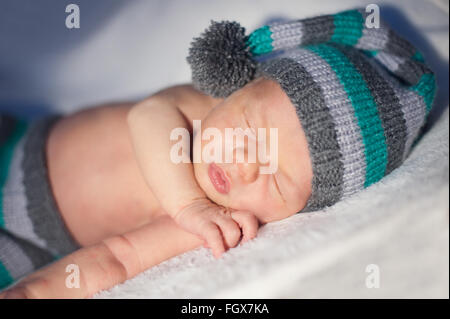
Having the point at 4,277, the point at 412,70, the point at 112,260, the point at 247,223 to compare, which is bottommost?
the point at 4,277

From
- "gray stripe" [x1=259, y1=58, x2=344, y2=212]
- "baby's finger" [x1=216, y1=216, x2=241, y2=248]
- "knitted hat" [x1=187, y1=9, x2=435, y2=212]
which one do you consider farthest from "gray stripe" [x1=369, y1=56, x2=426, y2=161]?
"baby's finger" [x1=216, y1=216, x2=241, y2=248]

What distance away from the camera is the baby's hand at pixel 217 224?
78 cm

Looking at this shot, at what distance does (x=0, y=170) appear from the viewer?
1136 mm

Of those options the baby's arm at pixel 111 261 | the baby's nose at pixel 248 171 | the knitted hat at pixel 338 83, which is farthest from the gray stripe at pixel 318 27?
the baby's arm at pixel 111 261

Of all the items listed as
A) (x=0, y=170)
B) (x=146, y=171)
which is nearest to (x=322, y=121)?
(x=146, y=171)

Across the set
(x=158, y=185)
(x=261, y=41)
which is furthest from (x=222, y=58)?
(x=158, y=185)

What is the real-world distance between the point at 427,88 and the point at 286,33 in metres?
0.39

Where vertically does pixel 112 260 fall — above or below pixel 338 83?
below

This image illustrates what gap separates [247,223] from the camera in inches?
31.6

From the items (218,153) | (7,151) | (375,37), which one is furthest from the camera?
(7,151)

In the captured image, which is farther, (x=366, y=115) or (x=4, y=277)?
(x=4, y=277)

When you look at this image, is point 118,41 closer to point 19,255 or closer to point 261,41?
point 261,41
